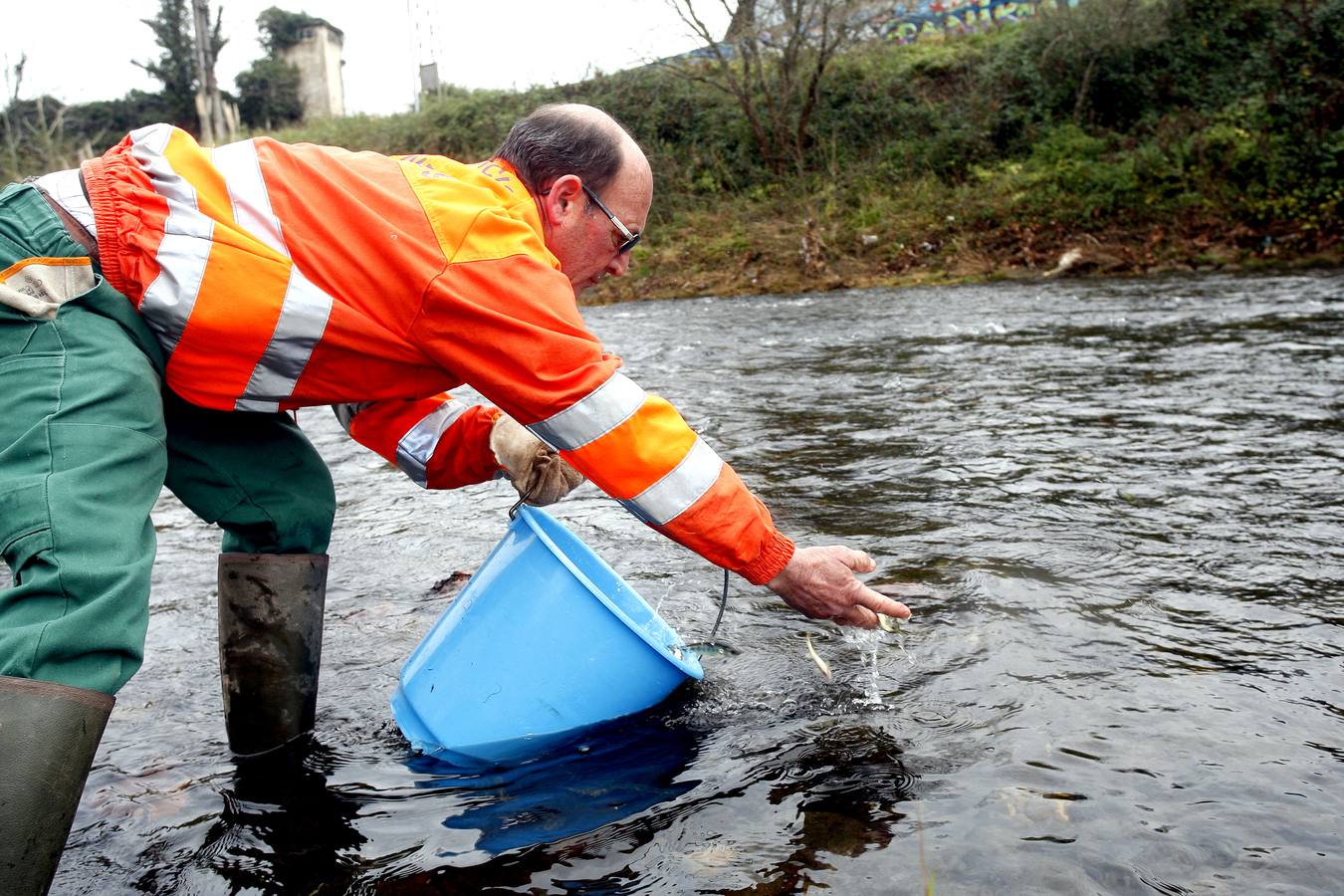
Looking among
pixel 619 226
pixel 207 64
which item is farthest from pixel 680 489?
pixel 207 64

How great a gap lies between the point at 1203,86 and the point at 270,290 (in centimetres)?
1879

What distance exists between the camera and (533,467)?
2.63 metres

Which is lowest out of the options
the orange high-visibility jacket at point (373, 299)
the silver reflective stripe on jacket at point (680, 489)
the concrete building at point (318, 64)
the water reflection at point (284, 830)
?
the water reflection at point (284, 830)

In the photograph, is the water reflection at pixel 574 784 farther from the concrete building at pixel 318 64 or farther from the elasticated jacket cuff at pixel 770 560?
the concrete building at pixel 318 64

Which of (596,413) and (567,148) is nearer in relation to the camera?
(596,413)

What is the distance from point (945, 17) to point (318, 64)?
27.5 m

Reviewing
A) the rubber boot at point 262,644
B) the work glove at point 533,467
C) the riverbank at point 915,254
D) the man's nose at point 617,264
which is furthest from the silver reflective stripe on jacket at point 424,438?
the riverbank at point 915,254

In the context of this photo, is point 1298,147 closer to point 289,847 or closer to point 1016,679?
point 1016,679

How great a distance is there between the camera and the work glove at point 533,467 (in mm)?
2627

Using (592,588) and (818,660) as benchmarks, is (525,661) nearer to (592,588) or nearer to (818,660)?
(592,588)

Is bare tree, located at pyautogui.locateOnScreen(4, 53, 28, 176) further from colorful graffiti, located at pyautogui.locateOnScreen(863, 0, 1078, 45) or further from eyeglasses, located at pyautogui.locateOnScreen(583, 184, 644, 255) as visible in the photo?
eyeglasses, located at pyautogui.locateOnScreen(583, 184, 644, 255)

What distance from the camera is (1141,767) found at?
2.21m

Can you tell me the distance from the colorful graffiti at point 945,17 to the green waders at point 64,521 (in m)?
20.8

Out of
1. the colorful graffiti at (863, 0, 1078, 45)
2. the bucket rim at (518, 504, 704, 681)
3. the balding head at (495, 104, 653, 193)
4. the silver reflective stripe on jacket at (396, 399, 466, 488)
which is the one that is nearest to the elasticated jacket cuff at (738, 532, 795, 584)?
the bucket rim at (518, 504, 704, 681)
